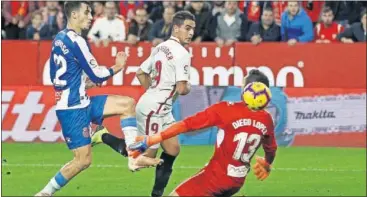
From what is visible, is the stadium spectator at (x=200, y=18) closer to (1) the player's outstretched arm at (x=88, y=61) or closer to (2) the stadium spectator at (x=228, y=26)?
(2) the stadium spectator at (x=228, y=26)

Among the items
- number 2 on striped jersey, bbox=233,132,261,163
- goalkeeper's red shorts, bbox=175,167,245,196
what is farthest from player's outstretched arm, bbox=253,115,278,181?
goalkeeper's red shorts, bbox=175,167,245,196

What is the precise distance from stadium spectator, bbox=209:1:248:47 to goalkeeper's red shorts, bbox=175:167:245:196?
12.8m

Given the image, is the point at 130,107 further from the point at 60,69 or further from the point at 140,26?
the point at 140,26

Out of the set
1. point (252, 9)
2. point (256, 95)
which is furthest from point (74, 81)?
point (252, 9)

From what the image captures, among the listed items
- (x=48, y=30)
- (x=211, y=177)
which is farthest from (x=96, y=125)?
(x=48, y=30)

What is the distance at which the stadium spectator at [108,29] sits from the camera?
2423 centimetres

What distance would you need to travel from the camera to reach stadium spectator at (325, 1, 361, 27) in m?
24.3

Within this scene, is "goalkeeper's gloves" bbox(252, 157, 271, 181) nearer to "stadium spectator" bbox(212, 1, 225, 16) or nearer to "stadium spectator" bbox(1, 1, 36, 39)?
"stadium spectator" bbox(212, 1, 225, 16)

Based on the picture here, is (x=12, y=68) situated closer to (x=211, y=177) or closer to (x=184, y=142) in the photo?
(x=184, y=142)

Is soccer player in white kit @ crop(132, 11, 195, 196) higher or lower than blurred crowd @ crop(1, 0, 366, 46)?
higher

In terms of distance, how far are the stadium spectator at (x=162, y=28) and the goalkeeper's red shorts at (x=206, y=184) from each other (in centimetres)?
1262

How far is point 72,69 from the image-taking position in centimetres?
1334

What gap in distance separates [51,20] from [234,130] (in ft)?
48.5

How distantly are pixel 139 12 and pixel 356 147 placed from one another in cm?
538
